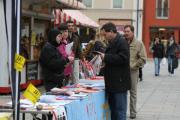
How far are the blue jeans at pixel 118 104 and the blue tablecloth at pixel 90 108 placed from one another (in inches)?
5.1

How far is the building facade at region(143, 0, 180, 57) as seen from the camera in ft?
168

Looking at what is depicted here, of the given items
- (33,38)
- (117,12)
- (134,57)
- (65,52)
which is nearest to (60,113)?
(65,52)

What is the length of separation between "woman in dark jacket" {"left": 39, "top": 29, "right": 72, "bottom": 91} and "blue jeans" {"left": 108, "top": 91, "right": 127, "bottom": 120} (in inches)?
35.1

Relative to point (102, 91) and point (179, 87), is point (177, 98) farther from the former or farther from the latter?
point (102, 91)

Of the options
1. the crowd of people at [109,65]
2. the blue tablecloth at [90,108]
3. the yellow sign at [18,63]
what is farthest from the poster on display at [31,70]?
the yellow sign at [18,63]

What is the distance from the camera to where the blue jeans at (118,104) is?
848 centimetres

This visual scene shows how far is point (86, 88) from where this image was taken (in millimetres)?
8469

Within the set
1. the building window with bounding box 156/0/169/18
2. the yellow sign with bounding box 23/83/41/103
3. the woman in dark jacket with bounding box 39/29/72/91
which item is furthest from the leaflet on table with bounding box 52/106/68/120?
the building window with bounding box 156/0/169/18

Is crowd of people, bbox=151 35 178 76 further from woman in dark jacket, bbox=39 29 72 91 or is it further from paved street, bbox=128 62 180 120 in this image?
woman in dark jacket, bbox=39 29 72 91

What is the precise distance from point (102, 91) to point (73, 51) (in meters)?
1.55

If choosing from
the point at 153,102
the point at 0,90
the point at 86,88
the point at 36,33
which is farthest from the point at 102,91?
the point at 36,33

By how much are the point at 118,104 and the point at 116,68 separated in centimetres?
58

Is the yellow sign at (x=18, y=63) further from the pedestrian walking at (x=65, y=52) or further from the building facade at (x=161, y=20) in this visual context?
the building facade at (x=161, y=20)

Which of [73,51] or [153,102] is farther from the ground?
[73,51]
